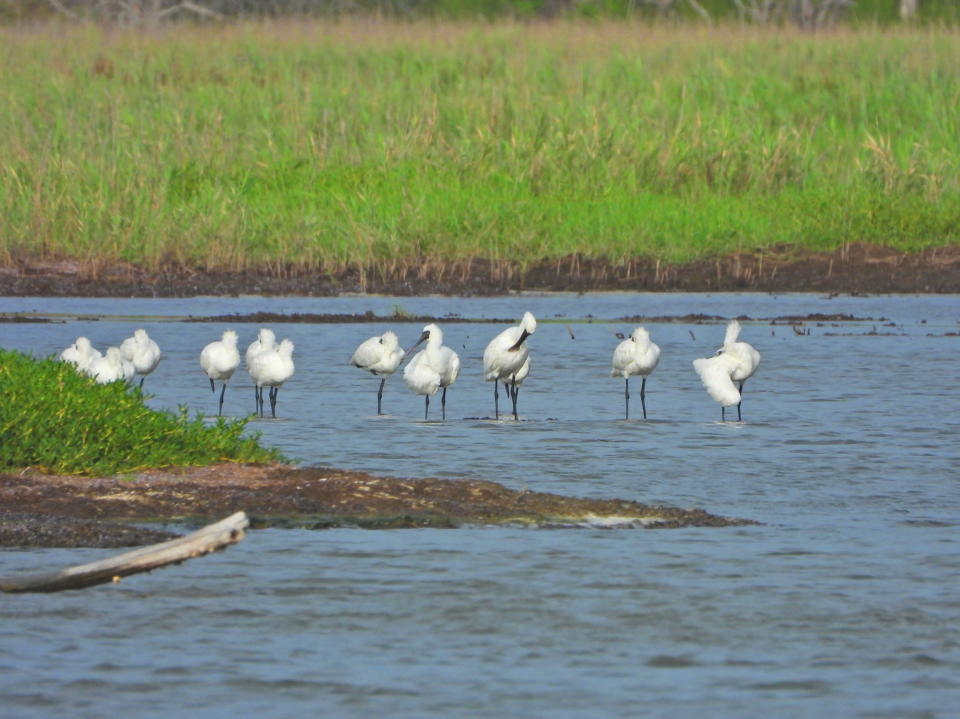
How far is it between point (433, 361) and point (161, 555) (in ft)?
27.2

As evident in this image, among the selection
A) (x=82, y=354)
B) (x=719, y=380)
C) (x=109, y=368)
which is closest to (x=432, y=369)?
(x=719, y=380)

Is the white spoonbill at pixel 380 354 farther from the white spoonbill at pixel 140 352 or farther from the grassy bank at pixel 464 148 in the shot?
the grassy bank at pixel 464 148

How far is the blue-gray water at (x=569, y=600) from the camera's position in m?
7.38

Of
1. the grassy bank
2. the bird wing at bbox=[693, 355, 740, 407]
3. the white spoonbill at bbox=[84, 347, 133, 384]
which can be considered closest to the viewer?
the white spoonbill at bbox=[84, 347, 133, 384]

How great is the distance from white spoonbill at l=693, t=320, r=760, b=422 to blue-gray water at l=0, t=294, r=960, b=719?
0.23 m

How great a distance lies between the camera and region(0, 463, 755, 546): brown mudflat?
1030cm

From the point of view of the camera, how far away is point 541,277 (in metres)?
26.4

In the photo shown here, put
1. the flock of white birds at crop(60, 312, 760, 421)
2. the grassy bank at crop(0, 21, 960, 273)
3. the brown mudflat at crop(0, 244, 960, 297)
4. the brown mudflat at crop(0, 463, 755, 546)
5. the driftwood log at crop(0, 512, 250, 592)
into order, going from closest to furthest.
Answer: the driftwood log at crop(0, 512, 250, 592), the brown mudflat at crop(0, 463, 755, 546), the flock of white birds at crop(60, 312, 760, 421), the brown mudflat at crop(0, 244, 960, 297), the grassy bank at crop(0, 21, 960, 273)

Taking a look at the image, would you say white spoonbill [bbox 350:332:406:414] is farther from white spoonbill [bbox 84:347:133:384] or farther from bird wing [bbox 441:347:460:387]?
white spoonbill [bbox 84:347:133:384]

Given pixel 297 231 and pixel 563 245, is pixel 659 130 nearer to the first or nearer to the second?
pixel 563 245

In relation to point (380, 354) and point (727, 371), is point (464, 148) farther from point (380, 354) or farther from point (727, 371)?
point (727, 371)

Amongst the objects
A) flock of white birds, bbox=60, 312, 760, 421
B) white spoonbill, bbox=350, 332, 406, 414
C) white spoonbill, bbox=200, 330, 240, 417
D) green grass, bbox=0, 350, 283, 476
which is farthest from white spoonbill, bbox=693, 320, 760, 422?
green grass, bbox=0, 350, 283, 476

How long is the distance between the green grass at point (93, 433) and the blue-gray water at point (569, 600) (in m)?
1.38

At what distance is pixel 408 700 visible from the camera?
729 centimetres
